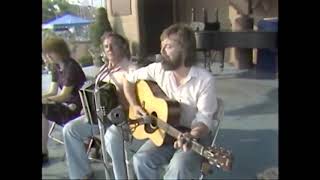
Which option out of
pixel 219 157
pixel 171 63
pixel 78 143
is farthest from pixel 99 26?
pixel 219 157

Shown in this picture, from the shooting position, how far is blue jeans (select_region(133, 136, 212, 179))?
1.48 meters

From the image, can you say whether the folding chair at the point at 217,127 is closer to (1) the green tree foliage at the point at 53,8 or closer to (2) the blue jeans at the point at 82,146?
(2) the blue jeans at the point at 82,146

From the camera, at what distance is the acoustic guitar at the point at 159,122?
1466 millimetres

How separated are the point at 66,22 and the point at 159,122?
332 mm

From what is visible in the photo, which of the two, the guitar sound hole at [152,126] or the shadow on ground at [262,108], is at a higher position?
the shadow on ground at [262,108]

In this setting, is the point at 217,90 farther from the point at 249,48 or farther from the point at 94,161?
the point at 94,161

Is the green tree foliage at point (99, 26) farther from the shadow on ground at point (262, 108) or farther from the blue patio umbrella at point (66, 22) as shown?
the shadow on ground at point (262, 108)

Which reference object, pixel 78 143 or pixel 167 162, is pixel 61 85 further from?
pixel 167 162

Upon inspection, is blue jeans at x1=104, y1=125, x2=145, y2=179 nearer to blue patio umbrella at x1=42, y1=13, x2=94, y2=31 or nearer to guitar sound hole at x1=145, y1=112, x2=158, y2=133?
guitar sound hole at x1=145, y1=112, x2=158, y2=133

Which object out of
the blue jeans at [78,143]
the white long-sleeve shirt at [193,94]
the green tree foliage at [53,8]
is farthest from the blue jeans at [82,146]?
the green tree foliage at [53,8]

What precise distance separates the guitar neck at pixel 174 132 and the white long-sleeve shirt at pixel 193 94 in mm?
26

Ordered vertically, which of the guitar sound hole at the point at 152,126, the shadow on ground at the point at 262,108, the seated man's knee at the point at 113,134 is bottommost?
the seated man's knee at the point at 113,134

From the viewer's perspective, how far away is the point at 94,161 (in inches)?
60.6
